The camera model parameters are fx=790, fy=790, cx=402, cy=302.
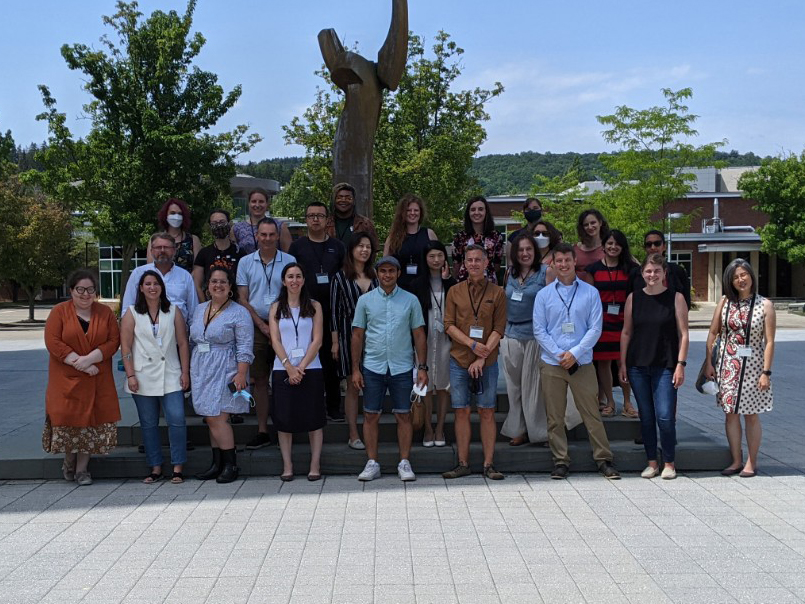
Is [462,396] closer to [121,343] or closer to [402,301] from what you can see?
[402,301]

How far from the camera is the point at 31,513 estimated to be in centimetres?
572

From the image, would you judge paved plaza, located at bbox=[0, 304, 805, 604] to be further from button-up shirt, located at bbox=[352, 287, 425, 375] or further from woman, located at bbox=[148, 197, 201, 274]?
woman, located at bbox=[148, 197, 201, 274]

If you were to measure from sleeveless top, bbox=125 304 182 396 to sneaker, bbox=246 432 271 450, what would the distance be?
2.96 feet

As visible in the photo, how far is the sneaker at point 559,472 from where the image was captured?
652 cm

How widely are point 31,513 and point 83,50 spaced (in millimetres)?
23724

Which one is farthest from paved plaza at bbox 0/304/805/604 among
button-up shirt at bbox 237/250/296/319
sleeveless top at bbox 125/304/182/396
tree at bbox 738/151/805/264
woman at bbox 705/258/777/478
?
tree at bbox 738/151/805/264

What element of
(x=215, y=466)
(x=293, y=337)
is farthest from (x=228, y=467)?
(x=293, y=337)

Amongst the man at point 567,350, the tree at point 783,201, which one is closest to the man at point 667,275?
the man at point 567,350

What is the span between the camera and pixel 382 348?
640 cm

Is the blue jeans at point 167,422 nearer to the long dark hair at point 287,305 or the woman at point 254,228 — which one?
the long dark hair at point 287,305

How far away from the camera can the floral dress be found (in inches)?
253

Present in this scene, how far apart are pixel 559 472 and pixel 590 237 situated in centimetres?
233

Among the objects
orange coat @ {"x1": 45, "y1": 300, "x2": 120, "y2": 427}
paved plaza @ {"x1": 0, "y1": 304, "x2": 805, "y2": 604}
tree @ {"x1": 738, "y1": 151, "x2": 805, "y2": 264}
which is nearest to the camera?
paved plaza @ {"x1": 0, "y1": 304, "x2": 805, "y2": 604}

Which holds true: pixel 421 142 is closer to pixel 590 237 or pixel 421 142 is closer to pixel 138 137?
pixel 138 137
